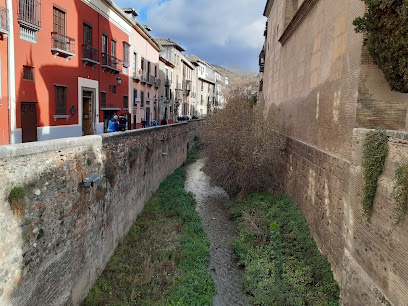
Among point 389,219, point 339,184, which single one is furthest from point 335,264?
point 389,219

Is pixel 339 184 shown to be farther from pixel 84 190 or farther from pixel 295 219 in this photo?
pixel 84 190

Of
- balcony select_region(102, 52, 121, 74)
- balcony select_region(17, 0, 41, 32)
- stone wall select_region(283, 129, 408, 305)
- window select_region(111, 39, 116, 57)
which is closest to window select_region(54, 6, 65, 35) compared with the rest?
balcony select_region(17, 0, 41, 32)

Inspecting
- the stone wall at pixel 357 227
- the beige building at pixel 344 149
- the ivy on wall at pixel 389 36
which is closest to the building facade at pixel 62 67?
the beige building at pixel 344 149

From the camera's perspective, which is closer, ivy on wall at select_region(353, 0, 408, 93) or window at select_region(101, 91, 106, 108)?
ivy on wall at select_region(353, 0, 408, 93)

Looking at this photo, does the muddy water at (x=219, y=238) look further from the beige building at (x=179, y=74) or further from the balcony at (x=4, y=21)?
the beige building at (x=179, y=74)

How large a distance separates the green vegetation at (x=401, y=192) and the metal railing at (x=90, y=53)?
561 inches

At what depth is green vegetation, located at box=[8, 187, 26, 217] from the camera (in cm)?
450

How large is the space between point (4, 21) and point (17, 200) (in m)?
8.28

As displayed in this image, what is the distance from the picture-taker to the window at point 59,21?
13227 millimetres

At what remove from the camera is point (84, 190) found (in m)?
7.10

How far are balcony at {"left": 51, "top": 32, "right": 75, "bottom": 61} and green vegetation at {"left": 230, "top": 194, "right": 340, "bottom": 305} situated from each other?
979 centimetres

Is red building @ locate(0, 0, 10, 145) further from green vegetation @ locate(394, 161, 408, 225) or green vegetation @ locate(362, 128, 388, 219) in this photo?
green vegetation @ locate(394, 161, 408, 225)

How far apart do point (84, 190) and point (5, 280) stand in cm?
282

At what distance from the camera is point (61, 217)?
607 cm
